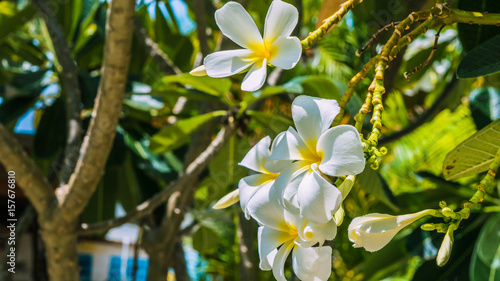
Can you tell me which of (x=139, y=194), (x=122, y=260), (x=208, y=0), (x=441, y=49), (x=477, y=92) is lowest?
(x=122, y=260)

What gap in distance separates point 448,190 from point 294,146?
0.86 meters

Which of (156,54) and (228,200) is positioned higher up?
(156,54)

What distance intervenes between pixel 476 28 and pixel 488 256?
356mm

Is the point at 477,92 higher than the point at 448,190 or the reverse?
higher

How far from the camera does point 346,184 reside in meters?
0.27

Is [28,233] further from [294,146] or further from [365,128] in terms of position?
[294,146]

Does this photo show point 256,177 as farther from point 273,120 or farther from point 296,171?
point 273,120

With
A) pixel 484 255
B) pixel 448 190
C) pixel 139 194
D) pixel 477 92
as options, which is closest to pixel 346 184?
pixel 484 255

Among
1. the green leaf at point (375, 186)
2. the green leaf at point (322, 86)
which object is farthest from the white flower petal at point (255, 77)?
the green leaf at point (322, 86)

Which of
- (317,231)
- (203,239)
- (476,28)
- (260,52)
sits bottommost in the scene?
(203,239)

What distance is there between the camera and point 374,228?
0.87ft

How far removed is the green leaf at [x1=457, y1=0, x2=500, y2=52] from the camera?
1.85 ft

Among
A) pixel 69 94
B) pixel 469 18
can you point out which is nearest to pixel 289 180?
pixel 469 18

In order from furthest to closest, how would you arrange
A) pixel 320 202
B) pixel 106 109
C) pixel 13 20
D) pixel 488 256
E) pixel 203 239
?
pixel 203 239, pixel 13 20, pixel 106 109, pixel 488 256, pixel 320 202
